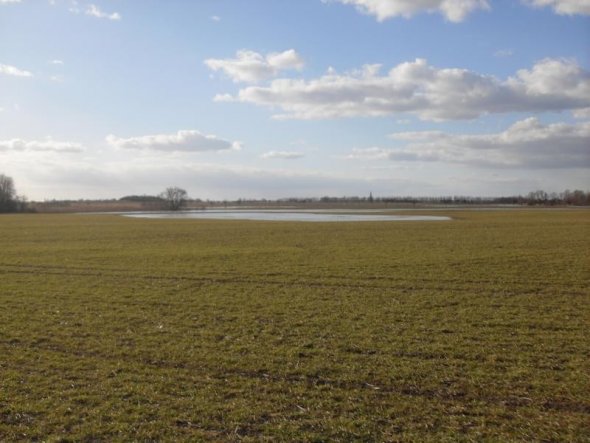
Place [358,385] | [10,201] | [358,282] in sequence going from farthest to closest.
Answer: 1. [10,201]
2. [358,282]
3. [358,385]

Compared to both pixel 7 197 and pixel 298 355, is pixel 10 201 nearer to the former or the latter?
pixel 7 197

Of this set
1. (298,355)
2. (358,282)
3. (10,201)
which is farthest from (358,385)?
(10,201)

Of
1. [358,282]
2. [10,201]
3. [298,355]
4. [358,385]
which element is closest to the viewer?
[358,385]

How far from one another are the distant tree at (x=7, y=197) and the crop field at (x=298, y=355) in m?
129

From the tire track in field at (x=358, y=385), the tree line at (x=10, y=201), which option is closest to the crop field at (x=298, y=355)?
the tire track in field at (x=358, y=385)

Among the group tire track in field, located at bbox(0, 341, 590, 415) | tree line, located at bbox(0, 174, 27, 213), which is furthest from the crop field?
tree line, located at bbox(0, 174, 27, 213)

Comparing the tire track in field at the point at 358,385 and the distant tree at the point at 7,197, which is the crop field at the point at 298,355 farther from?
the distant tree at the point at 7,197

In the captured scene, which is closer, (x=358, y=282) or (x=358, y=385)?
(x=358, y=385)

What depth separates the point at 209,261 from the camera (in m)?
23.8

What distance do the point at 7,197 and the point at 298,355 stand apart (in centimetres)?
14797

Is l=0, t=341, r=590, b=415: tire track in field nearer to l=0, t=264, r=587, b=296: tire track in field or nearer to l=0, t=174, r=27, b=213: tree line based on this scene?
l=0, t=264, r=587, b=296: tire track in field

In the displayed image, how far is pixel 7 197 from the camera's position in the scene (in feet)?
443

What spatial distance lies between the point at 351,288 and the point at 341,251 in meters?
11.0

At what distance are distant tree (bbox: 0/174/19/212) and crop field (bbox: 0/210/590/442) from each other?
12884 centimetres
